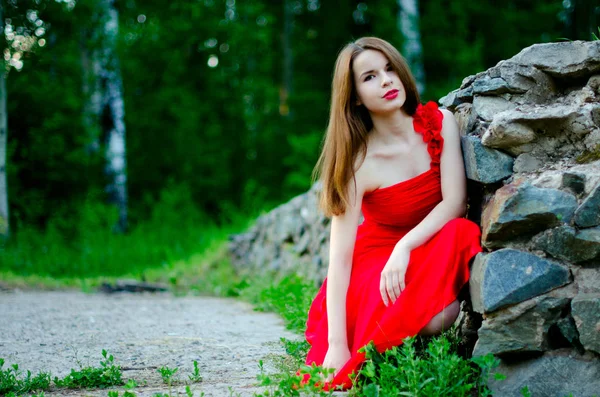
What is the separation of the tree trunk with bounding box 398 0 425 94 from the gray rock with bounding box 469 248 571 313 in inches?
337

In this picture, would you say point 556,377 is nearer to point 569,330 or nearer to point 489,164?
point 569,330

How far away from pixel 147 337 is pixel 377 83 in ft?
7.49

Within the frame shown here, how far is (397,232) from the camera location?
323 cm

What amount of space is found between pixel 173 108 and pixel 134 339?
35.5 ft

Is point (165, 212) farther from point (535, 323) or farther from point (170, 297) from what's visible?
point (535, 323)

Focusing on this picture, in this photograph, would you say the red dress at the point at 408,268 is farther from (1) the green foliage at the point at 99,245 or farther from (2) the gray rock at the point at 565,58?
(1) the green foliage at the point at 99,245

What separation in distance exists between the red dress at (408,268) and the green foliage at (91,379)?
0.92 m

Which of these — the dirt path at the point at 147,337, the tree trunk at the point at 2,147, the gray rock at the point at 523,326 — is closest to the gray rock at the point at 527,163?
the gray rock at the point at 523,326

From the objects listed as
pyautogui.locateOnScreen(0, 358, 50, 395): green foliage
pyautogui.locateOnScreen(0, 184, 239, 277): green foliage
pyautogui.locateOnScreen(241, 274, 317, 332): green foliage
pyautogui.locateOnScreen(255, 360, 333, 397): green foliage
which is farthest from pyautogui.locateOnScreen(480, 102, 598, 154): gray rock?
pyautogui.locateOnScreen(0, 184, 239, 277): green foliage

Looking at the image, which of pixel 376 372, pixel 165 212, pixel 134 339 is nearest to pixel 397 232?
pixel 376 372

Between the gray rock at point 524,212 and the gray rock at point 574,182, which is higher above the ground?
the gray rock at point 574,182

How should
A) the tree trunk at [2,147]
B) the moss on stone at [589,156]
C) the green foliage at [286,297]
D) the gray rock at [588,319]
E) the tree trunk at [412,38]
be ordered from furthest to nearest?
the tree trunk at [412,38] < the tree trunk at [2,147] < the green foliage at [286,297] < the moss on stone at [589,156] < the gray rock at [588,319]

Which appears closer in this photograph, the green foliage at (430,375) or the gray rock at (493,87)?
the green foliage at (430,375)

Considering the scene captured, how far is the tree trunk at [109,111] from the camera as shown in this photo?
11227 millimetres
